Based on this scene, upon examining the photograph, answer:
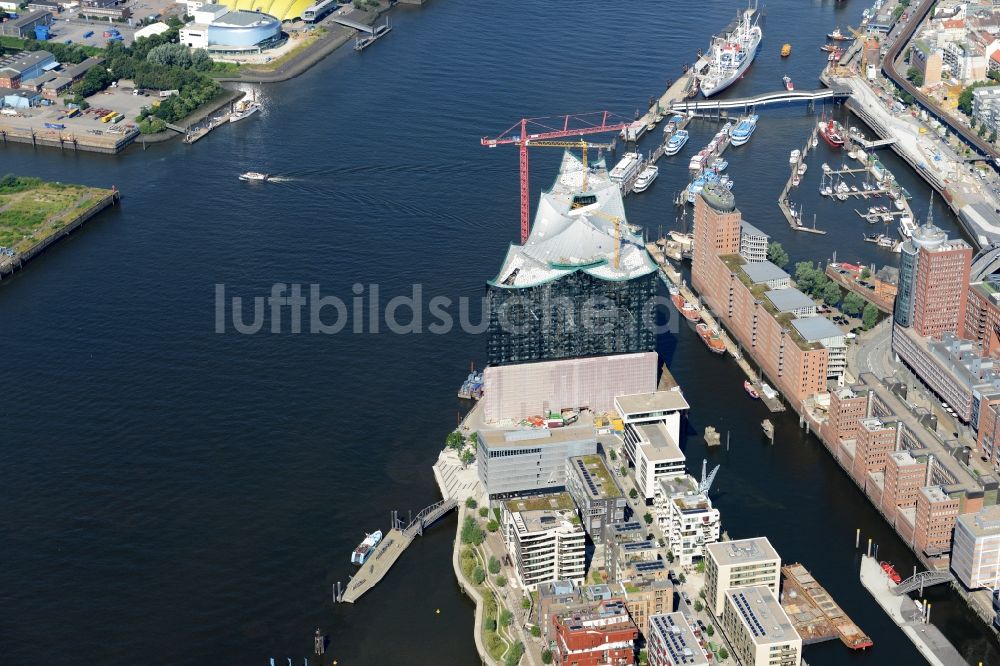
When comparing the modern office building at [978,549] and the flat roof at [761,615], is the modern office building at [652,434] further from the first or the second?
the modern office building at [978,549]

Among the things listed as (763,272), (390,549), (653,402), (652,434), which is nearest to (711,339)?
(763,272)

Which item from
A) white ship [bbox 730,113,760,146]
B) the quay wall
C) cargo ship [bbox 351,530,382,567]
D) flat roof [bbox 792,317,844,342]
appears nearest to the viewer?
cargo ship [bbox 351,530,382,567]

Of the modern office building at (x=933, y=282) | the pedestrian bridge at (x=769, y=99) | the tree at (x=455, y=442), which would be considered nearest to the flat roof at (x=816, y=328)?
the modern office building at (x=933, y=282)

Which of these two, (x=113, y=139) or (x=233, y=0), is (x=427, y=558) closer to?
(x=113, y=139)

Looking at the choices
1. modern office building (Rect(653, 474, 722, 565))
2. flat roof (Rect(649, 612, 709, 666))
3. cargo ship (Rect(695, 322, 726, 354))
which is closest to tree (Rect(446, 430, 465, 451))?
modern office building (Rect(653, 474, 722, 565))

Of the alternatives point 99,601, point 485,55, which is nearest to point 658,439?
point 99,601

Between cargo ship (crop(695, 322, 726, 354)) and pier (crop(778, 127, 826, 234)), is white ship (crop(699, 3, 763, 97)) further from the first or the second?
cargo ship (crop(695, 322, 726, 354))
